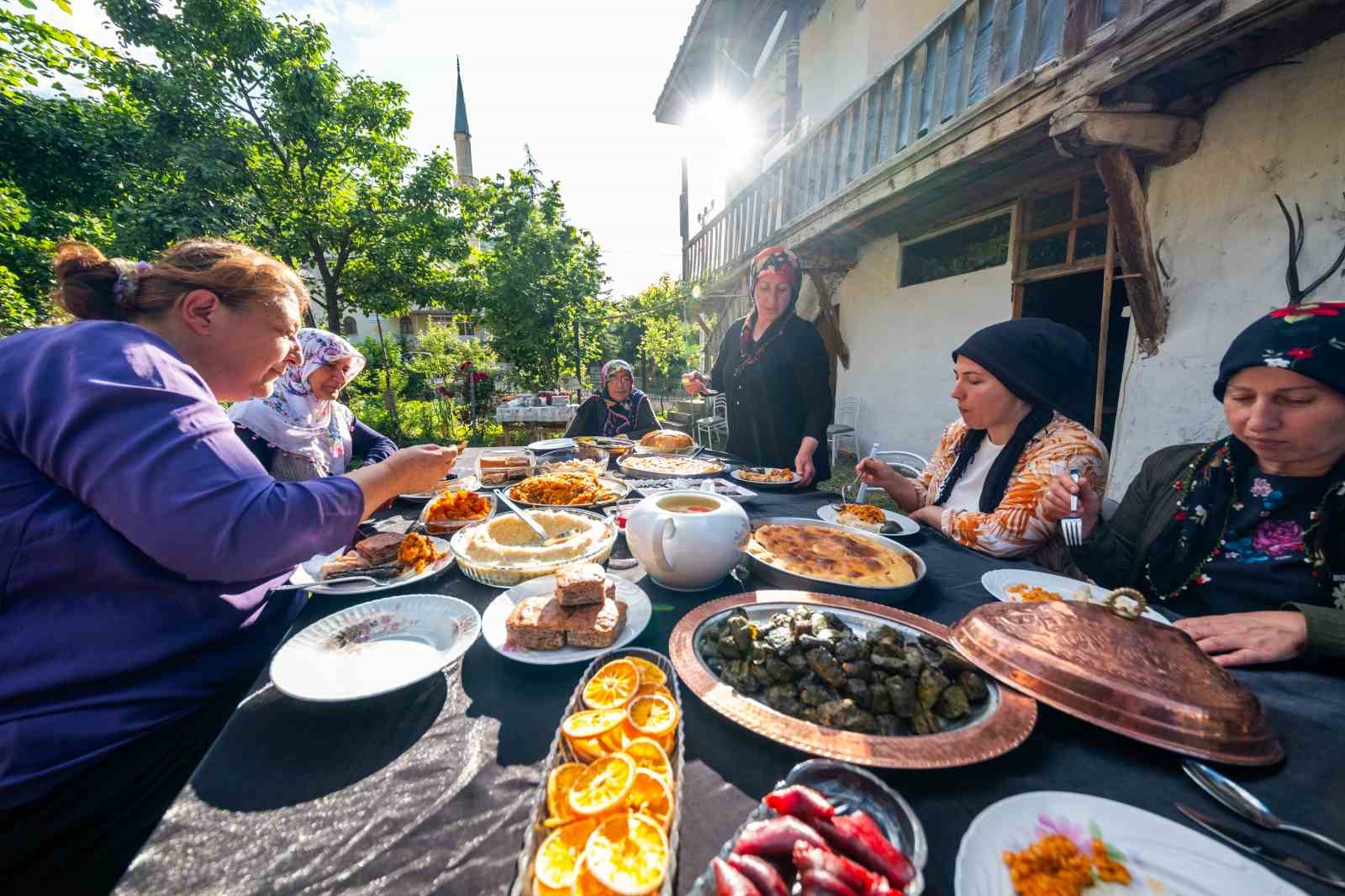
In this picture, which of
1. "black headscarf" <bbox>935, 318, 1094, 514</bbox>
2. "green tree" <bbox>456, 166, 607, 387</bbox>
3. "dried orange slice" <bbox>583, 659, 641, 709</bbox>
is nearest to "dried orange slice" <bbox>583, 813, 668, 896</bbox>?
"dried orange slice" <bbox>583, 659, 641, 709</bbox>

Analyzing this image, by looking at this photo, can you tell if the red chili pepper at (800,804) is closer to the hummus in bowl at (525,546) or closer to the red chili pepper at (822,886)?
the red chili pepper at (822,886)

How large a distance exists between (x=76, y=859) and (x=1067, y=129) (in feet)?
18.5

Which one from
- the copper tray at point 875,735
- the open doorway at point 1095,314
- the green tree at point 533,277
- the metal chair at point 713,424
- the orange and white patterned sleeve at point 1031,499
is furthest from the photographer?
the green tree at point 533,277

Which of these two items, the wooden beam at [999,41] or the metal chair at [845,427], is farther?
the metal chair at [845,427]

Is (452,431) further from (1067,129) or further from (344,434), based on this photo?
(1067,129)

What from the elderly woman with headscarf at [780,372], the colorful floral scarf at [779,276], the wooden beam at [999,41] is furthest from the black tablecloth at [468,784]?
the wooden beam at [999,41]

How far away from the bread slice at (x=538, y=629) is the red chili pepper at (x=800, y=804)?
64cm

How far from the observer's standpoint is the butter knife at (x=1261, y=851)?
66cm

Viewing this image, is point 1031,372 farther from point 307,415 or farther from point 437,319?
point 437,319

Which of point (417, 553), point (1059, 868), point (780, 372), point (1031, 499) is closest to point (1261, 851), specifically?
point (1059, 868)

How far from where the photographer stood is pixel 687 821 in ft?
2.56

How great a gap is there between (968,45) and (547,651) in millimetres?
5774

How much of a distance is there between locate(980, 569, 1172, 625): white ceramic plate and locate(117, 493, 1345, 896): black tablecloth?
375 millimetres

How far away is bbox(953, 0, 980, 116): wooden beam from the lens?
411 centimetres
